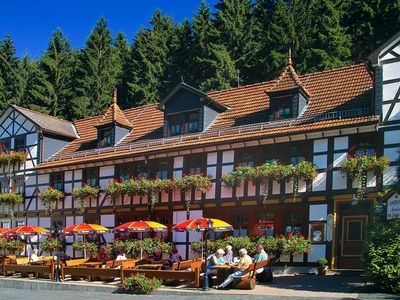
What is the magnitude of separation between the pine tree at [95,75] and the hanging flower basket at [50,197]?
1682cm

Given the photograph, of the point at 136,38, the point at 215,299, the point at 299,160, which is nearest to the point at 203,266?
the point at 215,299

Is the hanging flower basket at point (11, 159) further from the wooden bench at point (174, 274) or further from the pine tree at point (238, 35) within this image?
the wooden bench at point (174, 274)

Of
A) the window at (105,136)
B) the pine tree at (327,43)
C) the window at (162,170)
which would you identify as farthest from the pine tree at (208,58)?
the window at (162,170)

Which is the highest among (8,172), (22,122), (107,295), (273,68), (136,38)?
(136,38)

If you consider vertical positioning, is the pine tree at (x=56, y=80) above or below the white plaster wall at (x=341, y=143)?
above

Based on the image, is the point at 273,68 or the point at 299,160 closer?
the point at 299,160

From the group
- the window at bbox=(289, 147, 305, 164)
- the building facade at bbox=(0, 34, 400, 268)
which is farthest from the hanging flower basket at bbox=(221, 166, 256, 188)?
the window at bbox=(289, 147, 305, 164)

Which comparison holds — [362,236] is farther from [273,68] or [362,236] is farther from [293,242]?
[273,68]

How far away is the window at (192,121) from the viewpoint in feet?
97.6

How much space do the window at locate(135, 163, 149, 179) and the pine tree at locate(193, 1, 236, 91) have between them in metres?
13.1

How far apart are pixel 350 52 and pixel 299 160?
1871 centimetres

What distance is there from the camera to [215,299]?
17.2 meters

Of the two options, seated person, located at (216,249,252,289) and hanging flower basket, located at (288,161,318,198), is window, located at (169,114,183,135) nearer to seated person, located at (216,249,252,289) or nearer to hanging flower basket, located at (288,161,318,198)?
hanging flower basket, located at (288,161,318,198)

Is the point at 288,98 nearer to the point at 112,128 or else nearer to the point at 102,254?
the point at 112,128
